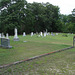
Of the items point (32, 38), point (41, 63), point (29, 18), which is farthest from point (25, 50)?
point (29, 18)

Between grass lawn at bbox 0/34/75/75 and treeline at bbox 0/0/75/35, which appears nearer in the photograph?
grass lawn at bbox 0/34/75/75

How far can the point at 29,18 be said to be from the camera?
37.5 m

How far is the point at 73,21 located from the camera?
1832 inches

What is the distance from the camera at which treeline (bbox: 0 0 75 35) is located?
33.4 m

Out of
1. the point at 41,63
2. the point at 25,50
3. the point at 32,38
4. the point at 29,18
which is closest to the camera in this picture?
the point at 41,63

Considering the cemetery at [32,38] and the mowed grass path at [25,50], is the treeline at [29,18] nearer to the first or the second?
the cemetery at [32,38]

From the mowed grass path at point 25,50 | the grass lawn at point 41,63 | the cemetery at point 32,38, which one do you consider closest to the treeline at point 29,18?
the cemetery at point 32,38

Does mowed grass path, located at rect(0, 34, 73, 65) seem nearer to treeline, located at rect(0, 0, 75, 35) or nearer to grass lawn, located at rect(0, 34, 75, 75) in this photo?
grass lawn, located at rect(0, 34, 75, 75)

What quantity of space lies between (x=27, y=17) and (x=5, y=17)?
7.59 meters

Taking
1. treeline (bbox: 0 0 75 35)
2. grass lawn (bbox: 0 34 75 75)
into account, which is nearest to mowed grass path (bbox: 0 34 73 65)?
grass lawn (bbox: 0 34 75 75)

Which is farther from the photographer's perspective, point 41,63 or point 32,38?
point 32,38

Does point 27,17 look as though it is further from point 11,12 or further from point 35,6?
point 35,6

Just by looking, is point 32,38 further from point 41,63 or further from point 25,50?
point 41,63

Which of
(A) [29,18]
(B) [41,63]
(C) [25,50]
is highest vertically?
(A) [29,18]
